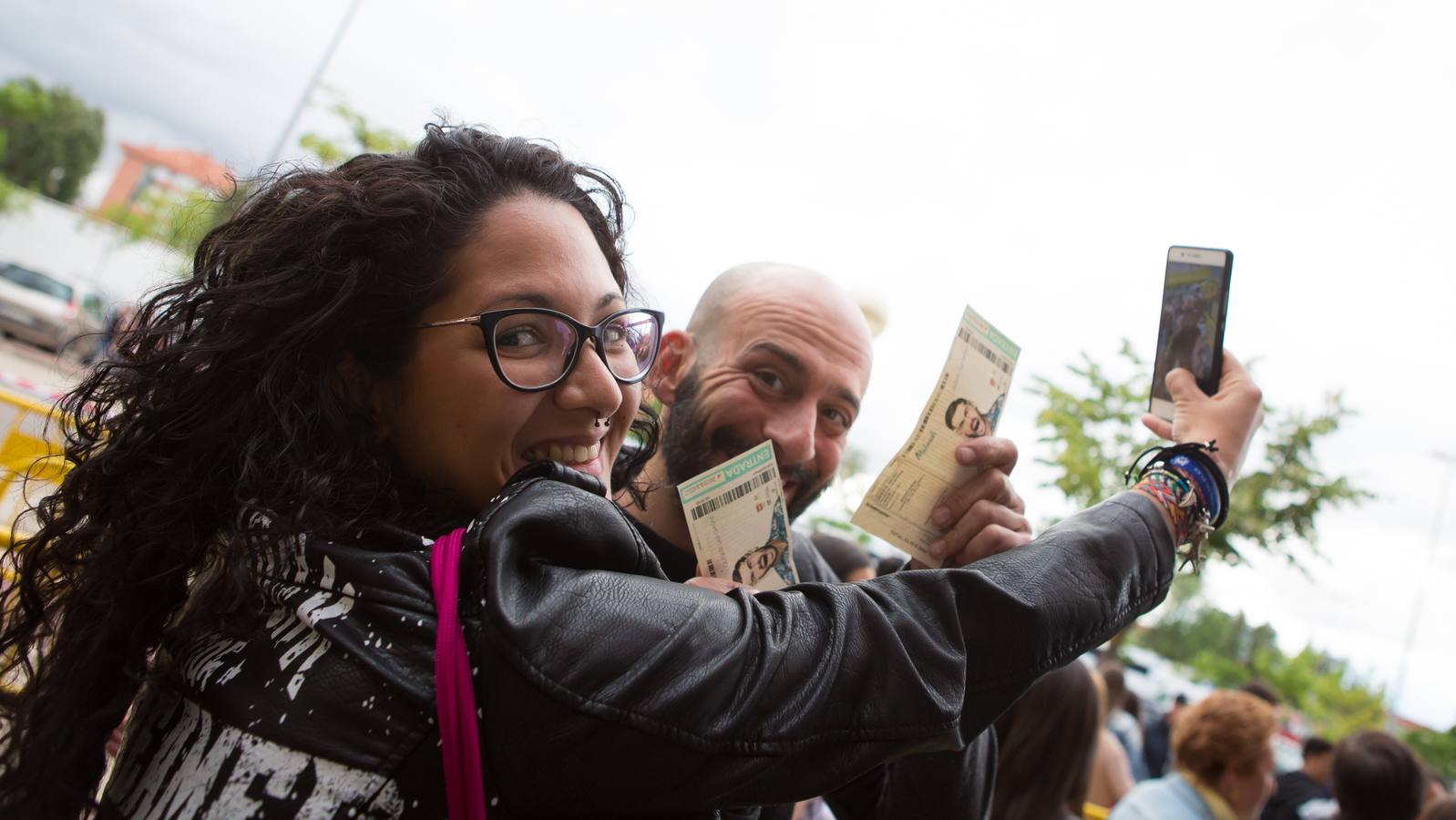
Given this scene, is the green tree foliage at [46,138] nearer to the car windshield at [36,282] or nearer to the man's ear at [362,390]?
the car windshield at [36,282]

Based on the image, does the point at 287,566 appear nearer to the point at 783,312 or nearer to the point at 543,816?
the point at 543,816

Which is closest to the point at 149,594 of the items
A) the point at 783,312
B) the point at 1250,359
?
the point at 783,312

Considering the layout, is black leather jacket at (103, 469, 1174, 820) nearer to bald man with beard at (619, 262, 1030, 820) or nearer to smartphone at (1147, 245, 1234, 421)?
smartphone at (1147, 245, 1234, 421)

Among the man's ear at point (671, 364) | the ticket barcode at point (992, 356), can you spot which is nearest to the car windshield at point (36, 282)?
the man's ear at point (671, 364)

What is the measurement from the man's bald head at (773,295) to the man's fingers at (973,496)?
703 mm

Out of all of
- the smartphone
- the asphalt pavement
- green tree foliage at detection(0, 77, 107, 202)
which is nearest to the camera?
the smartphone

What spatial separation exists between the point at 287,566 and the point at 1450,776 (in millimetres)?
24538

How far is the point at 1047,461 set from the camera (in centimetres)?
776

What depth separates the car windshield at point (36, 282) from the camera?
18000 mm

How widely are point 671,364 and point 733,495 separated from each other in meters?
0.90

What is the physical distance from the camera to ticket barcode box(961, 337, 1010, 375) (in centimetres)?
180

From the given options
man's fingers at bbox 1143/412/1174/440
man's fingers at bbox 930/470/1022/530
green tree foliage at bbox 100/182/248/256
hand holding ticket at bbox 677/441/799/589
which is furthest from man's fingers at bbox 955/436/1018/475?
green tree foliage at bbox 100/182/248/256

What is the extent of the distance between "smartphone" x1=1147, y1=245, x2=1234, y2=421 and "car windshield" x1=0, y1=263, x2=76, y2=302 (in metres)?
21.8

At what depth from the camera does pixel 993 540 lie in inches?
64.3
